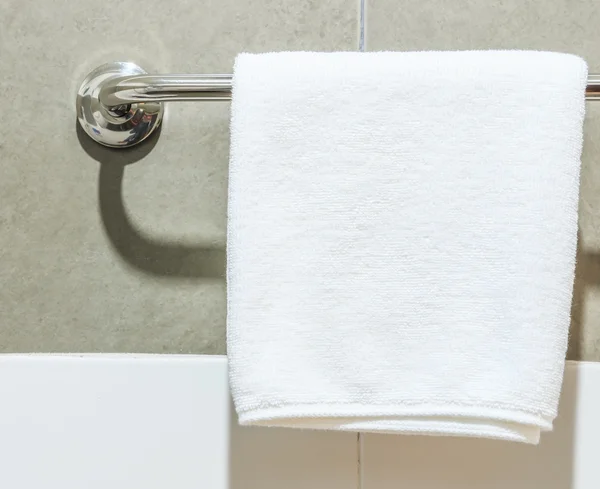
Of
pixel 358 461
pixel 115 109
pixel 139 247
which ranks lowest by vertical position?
pixel 358 461

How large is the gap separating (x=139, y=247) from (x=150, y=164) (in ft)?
0.30

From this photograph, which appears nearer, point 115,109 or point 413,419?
point 413,419

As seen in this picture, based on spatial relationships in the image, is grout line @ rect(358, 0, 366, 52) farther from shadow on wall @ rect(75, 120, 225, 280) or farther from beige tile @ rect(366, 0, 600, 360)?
shadow on wall @ rect(75, 120, 225, 280)

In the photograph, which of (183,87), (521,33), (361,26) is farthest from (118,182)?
(521,33)

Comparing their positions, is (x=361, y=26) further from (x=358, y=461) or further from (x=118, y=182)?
(x=358, y=461)

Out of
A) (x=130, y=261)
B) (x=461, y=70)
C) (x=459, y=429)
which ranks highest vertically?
(x=461, y=70)

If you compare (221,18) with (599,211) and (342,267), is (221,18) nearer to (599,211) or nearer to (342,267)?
(342,267)

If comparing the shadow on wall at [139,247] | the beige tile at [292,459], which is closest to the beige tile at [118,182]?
the shadow on wall at [139,247]

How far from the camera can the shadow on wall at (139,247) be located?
2.25 ft

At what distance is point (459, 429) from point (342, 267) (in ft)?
0.55

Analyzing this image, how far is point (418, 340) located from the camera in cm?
55

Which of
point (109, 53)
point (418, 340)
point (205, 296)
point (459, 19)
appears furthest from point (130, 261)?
point (459, 19)

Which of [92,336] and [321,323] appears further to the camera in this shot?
[92,336]

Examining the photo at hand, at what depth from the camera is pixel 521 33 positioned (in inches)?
26.0
